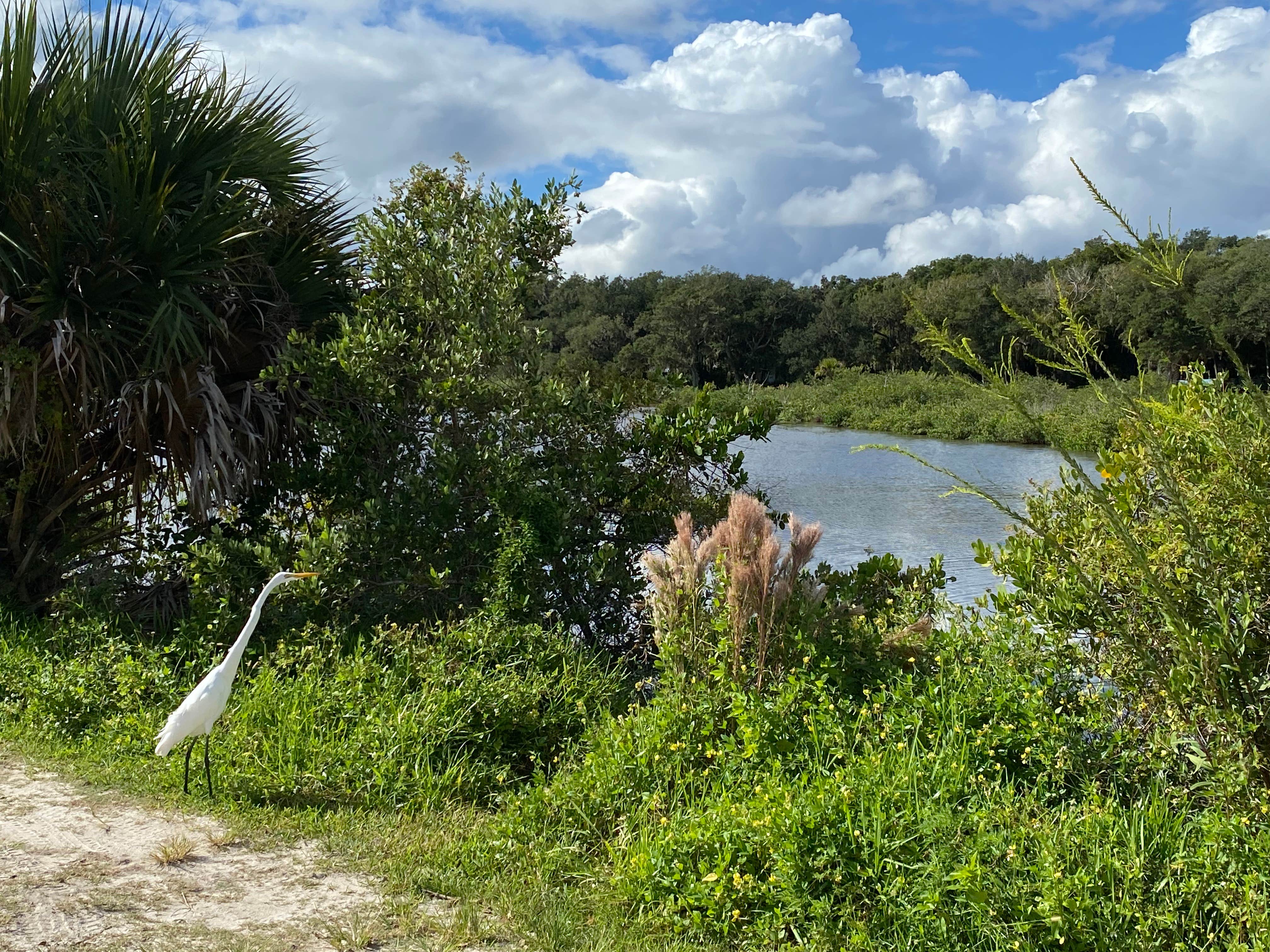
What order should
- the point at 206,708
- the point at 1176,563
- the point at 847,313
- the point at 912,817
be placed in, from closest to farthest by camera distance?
1. the point at 912,817
2. the point at 1176,563
3. the point at 206,708
4. the point at 847,313

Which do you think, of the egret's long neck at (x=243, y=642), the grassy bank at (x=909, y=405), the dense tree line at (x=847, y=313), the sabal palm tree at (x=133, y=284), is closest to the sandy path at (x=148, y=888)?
the egret's long neck at (x=243, y=642)

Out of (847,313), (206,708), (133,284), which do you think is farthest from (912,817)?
(847,313)

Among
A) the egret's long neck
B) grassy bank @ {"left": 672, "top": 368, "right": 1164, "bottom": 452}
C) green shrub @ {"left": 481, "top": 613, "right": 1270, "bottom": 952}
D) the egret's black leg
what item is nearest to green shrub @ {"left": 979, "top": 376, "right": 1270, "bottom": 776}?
green shrub @ {"left": 481, "top": 613, "right": 1270, "bottom": 952}

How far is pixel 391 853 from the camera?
410cm

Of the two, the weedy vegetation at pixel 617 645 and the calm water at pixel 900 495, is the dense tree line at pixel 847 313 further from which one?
the weedy vegetation at pixel 617 645

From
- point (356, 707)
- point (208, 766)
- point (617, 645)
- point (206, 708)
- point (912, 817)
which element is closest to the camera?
point (912, 817)

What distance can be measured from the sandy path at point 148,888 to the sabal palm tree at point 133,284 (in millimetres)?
2646

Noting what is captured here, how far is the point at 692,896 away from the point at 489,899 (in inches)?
29.8

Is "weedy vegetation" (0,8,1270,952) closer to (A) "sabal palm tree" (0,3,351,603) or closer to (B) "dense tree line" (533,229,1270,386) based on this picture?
(A) "sabal palm tree" (0,3,351,603)

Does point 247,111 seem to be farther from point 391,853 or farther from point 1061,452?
point 1061,452

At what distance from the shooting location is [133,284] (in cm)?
660

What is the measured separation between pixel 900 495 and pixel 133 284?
12159mm

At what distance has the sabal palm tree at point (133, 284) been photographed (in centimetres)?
648

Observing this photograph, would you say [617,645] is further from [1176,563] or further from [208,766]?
[1176,563]
